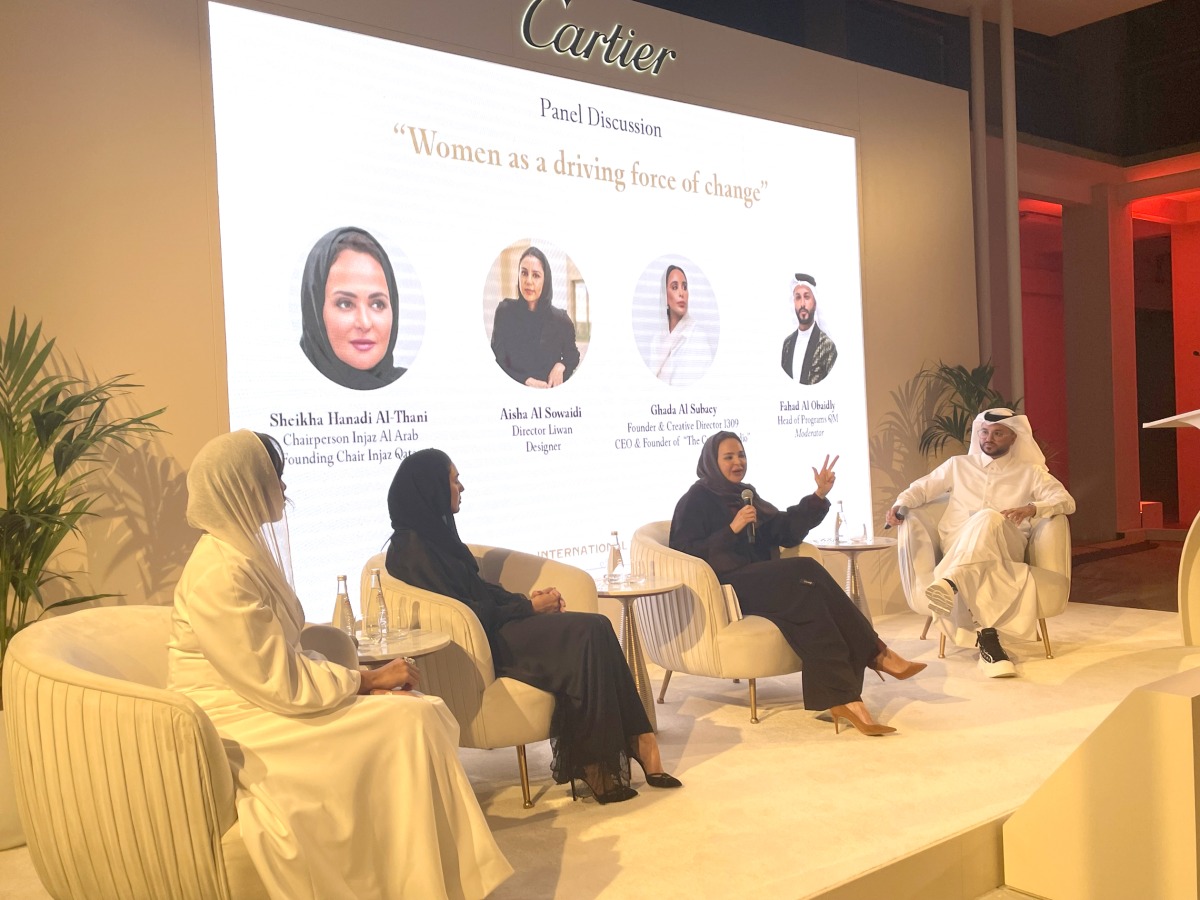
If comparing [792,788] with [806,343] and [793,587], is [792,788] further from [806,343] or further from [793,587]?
[806,343]

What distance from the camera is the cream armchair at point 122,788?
6.74 feet

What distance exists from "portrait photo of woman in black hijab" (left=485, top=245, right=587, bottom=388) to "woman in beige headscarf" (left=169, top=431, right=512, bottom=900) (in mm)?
2543

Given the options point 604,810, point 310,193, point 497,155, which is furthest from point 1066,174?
point 604,810

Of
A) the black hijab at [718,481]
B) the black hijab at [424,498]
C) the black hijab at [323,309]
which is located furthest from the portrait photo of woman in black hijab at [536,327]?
the black hijab at [424,498]

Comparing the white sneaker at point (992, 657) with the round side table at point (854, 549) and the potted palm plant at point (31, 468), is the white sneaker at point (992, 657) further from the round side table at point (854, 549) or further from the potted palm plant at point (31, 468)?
the potted palm plant at point (31, 468)

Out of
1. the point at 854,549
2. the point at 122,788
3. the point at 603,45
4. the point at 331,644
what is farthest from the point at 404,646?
the point at 603,45

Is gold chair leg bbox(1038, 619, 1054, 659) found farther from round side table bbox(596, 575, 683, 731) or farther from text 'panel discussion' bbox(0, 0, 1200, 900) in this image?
round side table bbox(596, 575, 683, 731)

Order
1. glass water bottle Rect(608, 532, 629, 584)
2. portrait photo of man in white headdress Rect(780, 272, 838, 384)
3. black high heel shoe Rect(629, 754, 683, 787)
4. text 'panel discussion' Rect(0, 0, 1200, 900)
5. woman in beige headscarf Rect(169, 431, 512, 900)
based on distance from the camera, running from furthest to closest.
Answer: portrait photo of man in white headdress Rect(780, 272, 838, 384), glass water bottle Rect(608, 532, 629, 584), black high heel shoe Rect(629, 754, 683, 787), text 'panel discussion' Rect(0, 0, 1200, 900), woman in beige headscarf Rect(169, 431, 512, 900)

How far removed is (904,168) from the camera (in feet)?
22.7

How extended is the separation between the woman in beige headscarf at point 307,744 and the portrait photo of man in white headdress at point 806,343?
419 cm

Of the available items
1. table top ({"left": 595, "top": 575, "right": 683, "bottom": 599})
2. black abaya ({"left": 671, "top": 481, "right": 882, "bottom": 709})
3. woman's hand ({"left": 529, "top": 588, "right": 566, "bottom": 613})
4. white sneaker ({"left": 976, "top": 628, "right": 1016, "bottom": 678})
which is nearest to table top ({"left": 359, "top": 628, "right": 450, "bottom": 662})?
woman's hand ({"left": 529, "top": 588, "right": 566, "bottom": 613})

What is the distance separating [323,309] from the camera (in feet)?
14.3

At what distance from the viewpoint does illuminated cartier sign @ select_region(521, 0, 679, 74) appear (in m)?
5.12

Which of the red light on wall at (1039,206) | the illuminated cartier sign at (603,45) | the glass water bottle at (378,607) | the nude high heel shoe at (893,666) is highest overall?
the illuminated cartier sign at (603,45)
